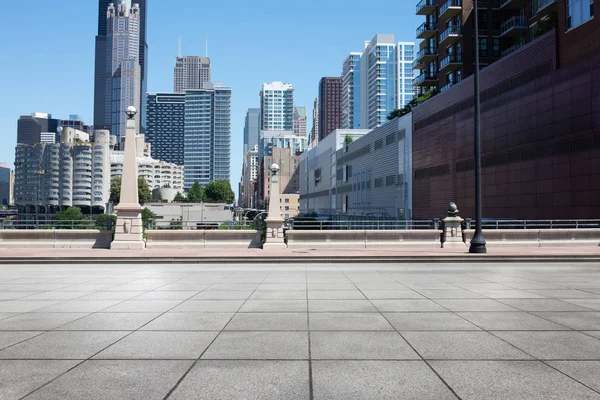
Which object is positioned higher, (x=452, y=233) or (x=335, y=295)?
(x=452, y=233)

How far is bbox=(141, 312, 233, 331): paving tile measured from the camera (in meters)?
7.35

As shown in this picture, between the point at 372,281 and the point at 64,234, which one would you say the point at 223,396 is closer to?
the point at 372,281

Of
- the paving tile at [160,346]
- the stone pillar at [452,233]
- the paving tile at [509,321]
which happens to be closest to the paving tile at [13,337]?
the paving tile at [160,346]

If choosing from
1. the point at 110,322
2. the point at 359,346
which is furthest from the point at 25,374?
the point at 359,346

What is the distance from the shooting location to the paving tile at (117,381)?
456 cm

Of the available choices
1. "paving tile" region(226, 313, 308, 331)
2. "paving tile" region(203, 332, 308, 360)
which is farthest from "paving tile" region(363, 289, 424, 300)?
"paving tile" region(203, 332, 308, 360)

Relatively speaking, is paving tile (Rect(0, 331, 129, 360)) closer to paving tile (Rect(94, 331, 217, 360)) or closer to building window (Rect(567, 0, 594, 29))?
paving tile (Rect(94, 331, 217, 360))

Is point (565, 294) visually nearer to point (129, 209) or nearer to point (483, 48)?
point (129, 209)

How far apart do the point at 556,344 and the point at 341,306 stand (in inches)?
151

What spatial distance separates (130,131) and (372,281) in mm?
16096

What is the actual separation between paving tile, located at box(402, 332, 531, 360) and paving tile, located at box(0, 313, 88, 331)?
17.7 feet

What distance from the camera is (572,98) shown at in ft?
125

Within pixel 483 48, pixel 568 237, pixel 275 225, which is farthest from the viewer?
pixel 483 48

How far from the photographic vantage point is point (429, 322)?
25.3 ft
